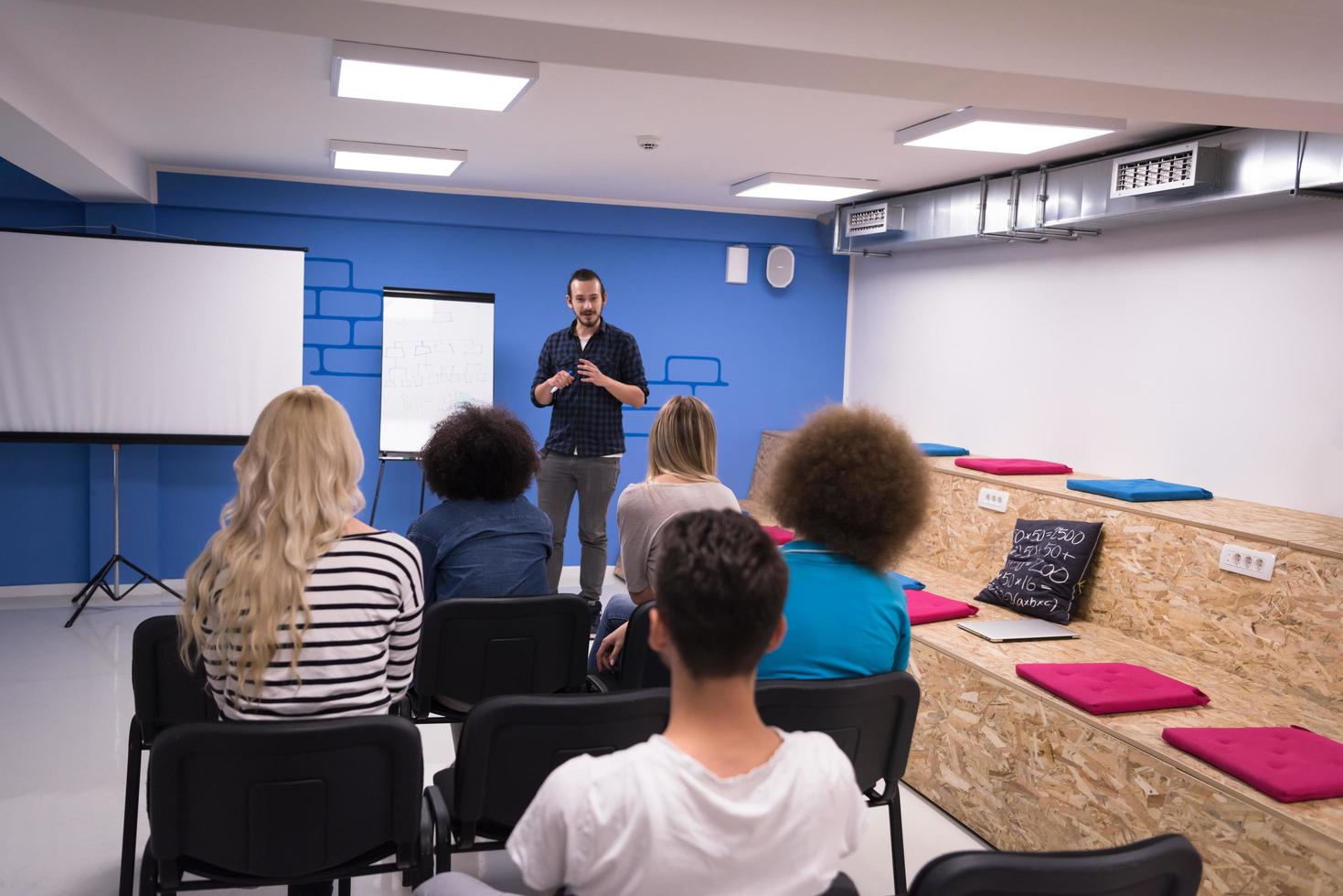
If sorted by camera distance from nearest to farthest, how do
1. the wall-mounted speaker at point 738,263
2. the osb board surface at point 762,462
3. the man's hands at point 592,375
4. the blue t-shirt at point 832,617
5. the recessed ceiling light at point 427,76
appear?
the blue t-shirt at point 832,617 → the recessed ceiling light at point 427,76 → the man's hands at point 592,375 → the osb board surface at point 762,462 → the wall-mounted speaker at point 738,263

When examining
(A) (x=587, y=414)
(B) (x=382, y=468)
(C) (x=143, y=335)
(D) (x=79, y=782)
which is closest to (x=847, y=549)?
(D) (x=79, y=782)

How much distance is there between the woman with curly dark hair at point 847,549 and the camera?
6.34 feet

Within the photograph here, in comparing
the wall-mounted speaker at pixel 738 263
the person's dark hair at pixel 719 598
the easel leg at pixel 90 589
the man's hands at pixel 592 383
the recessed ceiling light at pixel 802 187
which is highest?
the recessed ceiling light at pixel 802 187

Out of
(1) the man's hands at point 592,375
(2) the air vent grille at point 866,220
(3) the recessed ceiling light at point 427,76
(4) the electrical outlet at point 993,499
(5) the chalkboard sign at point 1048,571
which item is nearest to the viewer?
(3) the recessed ceiling light at point 427,76

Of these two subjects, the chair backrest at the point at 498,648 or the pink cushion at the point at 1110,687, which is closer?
the chair backrest at the point at 498,648

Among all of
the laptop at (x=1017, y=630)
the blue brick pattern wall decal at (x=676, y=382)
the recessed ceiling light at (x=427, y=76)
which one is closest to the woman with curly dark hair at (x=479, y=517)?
the recessed ceiling light at (x=427, y=76)

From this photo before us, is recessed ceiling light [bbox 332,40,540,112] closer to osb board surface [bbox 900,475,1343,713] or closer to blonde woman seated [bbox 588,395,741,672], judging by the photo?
blonde woman seated [bbox 588,395,741,672]

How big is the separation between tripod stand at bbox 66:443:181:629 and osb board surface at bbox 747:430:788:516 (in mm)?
3460

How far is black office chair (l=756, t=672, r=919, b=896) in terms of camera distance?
1839 mm

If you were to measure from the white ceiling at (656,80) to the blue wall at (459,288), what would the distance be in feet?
1.67

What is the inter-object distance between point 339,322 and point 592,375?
198cm

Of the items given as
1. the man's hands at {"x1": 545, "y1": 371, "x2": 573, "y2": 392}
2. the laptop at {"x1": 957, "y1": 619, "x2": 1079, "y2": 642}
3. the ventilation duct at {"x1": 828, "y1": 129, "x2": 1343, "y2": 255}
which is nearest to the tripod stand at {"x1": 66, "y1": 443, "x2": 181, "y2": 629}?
the man's hands at {"x1": 545, "y1": 371, "x2": 573, "y2": 392}

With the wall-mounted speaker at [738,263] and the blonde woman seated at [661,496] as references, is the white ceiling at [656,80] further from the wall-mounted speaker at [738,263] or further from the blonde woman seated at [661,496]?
the wall-mounted speaker at [738,263]

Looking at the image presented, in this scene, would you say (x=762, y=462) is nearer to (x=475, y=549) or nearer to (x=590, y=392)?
(x=590, y=392)
